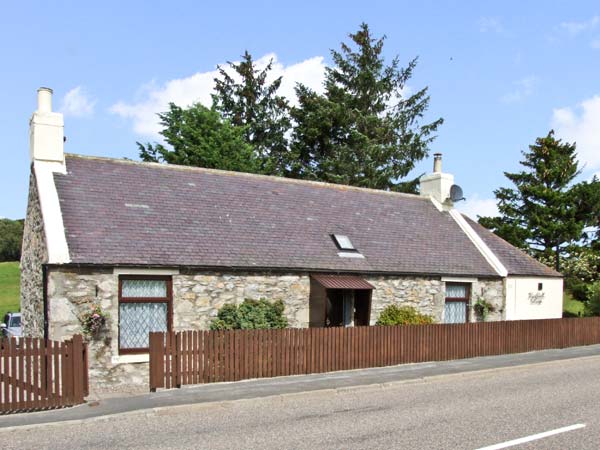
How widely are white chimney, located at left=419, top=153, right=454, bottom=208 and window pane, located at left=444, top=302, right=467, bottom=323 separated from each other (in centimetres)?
565

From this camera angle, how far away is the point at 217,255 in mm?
15695

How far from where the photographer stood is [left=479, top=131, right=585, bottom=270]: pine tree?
35.8 m

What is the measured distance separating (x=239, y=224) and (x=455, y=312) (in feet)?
26.1

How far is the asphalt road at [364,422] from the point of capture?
304 inches

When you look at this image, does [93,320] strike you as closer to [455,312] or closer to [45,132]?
[45,132]

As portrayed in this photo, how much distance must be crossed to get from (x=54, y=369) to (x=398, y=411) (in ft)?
19.7

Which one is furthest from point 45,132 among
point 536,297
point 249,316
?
point 536,297

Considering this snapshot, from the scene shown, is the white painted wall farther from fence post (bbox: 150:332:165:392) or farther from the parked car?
the parked car

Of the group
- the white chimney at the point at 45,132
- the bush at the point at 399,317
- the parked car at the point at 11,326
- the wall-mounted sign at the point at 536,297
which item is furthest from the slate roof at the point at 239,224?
the parked car at the point at 11,326

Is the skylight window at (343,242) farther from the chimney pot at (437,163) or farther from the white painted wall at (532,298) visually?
the chimney pot at (437,163)

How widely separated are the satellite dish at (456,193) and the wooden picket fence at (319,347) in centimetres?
659

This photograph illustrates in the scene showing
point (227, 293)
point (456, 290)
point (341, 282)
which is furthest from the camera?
point (456, 290)

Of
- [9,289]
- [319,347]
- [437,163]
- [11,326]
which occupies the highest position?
[437,163]

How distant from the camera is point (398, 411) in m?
9.77
